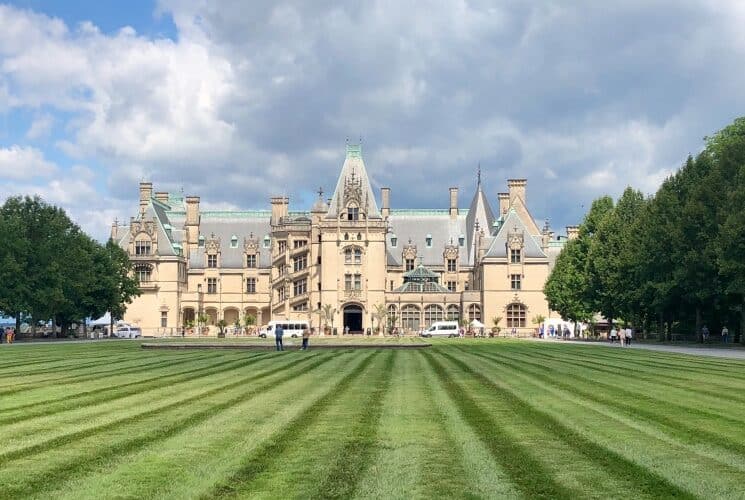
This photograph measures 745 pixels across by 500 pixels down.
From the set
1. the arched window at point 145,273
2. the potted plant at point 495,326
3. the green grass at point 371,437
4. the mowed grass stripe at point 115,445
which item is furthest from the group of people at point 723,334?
the arched window at point 145,273

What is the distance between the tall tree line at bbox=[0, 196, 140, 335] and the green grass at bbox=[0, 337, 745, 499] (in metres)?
44.5

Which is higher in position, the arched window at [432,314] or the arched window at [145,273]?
the arched window at [145,273]

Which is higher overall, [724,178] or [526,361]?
[724,178]

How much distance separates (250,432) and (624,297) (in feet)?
189

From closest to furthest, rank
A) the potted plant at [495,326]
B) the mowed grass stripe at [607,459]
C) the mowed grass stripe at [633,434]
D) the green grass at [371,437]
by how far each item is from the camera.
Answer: the mowed grass stripe at [607,459]
the green grass at [371,437]
the mowed grass stripe at [633,434]
the potted plant at [495,326]

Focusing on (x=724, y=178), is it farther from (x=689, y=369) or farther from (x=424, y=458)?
(x=424, y=458)

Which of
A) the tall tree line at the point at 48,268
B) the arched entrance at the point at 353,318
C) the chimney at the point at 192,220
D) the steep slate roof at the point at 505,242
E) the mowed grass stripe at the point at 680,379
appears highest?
the chimney at the point at 192,220

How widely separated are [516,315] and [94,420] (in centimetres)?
8659

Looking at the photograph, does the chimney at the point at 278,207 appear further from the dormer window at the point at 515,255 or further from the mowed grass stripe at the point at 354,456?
the mowed grass stripe at the point at 354,456

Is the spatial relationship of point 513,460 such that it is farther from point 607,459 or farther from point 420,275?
point 420,275

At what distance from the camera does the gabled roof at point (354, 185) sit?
99.1 meters

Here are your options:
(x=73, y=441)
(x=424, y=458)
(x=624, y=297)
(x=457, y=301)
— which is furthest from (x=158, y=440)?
(x=457, y=301)

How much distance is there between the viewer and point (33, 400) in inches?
706

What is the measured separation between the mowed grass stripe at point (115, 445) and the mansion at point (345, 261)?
3082 inches
